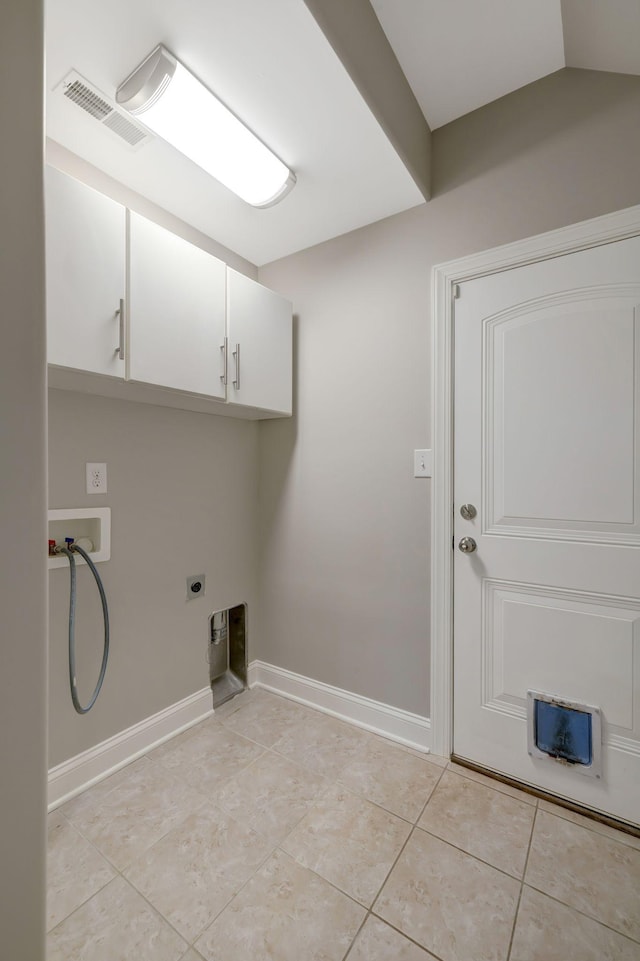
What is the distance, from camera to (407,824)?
1.41 meters

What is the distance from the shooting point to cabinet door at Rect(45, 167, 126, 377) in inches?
49.1

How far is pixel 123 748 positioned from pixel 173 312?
1743mm

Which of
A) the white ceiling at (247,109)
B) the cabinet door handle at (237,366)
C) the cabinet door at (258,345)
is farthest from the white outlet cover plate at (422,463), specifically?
the white ceiling at (247,109)

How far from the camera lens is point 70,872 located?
4.04 ft


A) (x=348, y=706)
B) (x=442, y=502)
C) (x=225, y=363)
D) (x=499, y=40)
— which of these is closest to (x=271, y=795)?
(x=348, y=706)

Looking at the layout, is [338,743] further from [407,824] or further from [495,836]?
[495,836]

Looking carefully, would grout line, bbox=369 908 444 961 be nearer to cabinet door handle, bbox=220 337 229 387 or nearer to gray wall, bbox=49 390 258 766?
gray wall, bbox=49 390 258 766

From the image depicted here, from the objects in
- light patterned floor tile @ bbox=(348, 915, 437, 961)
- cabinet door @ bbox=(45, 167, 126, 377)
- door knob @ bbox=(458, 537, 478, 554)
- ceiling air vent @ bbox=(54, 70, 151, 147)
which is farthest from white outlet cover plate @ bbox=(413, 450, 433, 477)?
ceiling air vent @ bbox=(54, 70, 151, 147)

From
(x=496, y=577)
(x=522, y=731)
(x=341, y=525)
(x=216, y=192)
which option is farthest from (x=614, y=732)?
(x=216, y=192)

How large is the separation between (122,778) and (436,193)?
2.69 m

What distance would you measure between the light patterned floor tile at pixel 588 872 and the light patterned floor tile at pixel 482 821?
0.04 metres

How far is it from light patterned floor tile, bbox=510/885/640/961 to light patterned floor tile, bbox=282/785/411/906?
36cm

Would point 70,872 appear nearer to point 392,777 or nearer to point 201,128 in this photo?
point 392,777

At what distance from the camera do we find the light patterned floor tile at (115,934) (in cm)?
102
